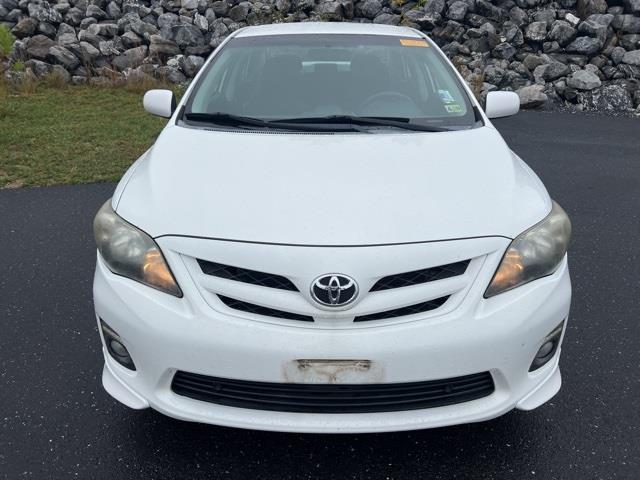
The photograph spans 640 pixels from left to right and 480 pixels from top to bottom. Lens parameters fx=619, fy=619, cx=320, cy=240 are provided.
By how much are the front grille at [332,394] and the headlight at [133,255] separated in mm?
323

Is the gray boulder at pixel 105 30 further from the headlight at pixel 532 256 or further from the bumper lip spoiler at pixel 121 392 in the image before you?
the headlight at pixel 532 256

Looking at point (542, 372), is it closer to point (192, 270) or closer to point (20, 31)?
point (192, 270)

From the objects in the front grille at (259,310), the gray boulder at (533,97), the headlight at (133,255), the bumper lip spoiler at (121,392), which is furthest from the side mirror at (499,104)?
the gray boulder at (533,97)

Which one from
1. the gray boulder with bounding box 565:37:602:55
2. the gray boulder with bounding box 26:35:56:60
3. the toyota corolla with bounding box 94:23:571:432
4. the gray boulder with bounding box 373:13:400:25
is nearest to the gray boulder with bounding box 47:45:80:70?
the gray boulder with bounding box 26:35:56:60

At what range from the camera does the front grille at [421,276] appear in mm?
2016

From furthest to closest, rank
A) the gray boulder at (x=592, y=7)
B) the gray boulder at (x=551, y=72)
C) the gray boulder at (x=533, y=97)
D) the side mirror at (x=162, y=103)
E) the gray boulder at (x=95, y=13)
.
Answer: the gray boulder at (x=95, y=13) < the gray boulder at (x=592, y=7) < the gray boulder at (x=551, y=72) < the gray boulder at (x=533, y=97) < the side mirror at (x=162, y=103)

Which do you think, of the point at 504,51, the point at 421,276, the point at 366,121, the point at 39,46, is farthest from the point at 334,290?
the point at 39,46

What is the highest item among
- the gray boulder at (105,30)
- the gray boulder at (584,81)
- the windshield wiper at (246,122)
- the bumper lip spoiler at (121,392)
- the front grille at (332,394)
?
the windshield wiper at (246,122)

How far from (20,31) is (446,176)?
11392 millimetres

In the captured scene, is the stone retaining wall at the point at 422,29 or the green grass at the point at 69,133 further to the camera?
the stone retaining wall at the point at 422,29

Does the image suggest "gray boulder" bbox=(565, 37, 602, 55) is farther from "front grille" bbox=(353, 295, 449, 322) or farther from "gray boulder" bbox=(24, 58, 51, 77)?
"front grille" bbox=(353, 295, 449, 322)

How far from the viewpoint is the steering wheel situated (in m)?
3.21

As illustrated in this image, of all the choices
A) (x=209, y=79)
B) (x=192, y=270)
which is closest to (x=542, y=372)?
(x=192, y=270)

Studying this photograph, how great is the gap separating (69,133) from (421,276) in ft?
20.9
